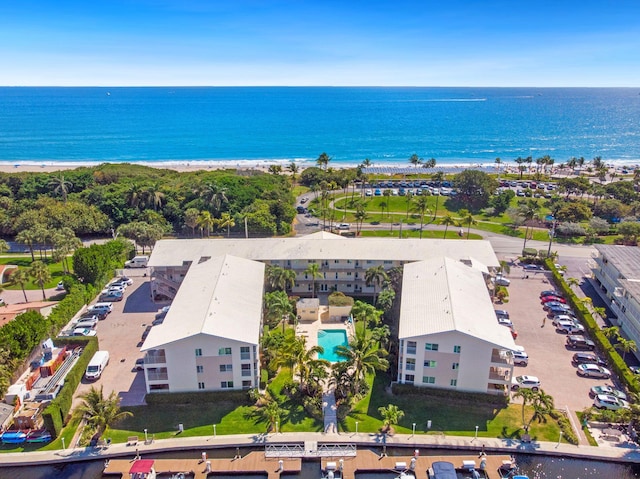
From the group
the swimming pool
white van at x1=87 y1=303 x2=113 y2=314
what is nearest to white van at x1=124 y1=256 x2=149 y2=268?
white van at x1=87 y1=303 x2=113 y2=314

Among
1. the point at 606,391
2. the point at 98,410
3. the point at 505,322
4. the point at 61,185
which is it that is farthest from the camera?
the point at 61,185

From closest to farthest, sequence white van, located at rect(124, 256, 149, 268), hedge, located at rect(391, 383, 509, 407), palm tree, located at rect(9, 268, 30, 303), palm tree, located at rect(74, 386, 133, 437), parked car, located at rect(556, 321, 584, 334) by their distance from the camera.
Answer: palm tree, located at rect(74, 386, 133, 437), hedge, located at rect(391, 383, 509, 407), parked car, located at rect(556, 321, 584, 334), palm tree, located at rect(9, 268, 30, 303), white van, located at rect(124, 256, 149, 268)

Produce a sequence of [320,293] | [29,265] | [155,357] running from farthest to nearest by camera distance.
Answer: [29,265]
[320,293]
[155,357]

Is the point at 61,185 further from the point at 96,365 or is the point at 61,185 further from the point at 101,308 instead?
the point at 96,365

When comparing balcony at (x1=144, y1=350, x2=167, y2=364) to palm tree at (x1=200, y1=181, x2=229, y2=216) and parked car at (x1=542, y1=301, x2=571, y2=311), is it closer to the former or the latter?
parked car at (x1=542, y1=301, x2=571, y2=311)

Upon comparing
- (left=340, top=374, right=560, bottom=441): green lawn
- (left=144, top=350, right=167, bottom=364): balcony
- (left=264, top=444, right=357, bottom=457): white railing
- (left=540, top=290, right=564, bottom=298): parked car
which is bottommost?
(left=264, top=444, right=357, bottom=457): white railing

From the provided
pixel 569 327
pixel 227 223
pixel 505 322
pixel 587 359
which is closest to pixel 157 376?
pixel 505 322
